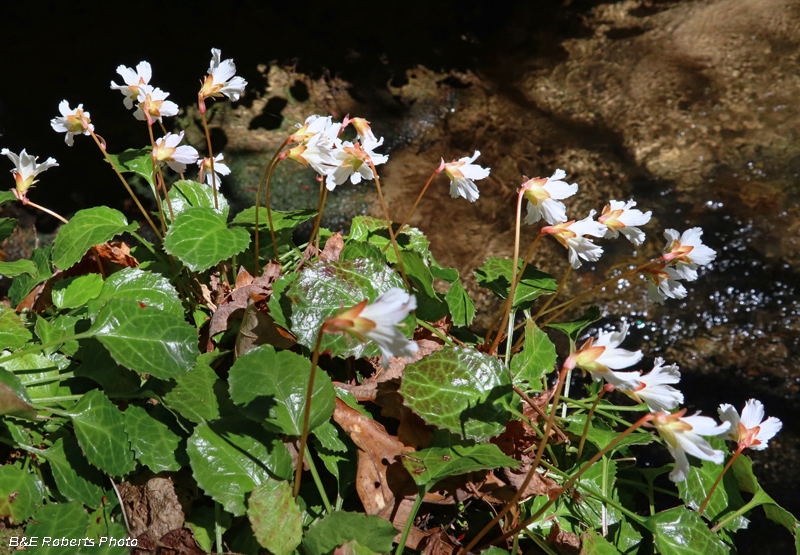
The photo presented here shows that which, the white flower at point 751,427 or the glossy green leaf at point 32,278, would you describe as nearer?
the white flower at point 751,427

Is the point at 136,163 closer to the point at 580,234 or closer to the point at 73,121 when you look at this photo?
the point at 73,121

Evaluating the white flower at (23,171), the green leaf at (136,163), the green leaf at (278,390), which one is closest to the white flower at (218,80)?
the green leaf at (136,163)

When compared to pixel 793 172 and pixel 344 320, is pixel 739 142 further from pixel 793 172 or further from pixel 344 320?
pixel 344 320

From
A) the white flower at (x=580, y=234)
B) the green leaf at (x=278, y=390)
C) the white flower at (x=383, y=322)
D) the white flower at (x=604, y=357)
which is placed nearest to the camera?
the white flower at (x=383, y=322)

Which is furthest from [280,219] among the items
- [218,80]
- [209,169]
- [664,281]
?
[664,281]

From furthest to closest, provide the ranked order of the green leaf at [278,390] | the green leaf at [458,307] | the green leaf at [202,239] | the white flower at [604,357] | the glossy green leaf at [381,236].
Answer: the glossy green leaf at [381,236] → the green leaf at [458,307] → the green leaf at [202,239] → the green leaf at [278,390] → the white flower at [604,357]

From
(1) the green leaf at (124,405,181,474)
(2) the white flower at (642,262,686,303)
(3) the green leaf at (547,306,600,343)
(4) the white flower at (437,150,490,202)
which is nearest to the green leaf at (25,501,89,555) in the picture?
(1) the green leaf at (124,405,181,474)

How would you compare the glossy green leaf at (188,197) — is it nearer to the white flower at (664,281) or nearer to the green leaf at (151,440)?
the green leaf at (151,440)

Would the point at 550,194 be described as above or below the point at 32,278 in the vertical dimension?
above
